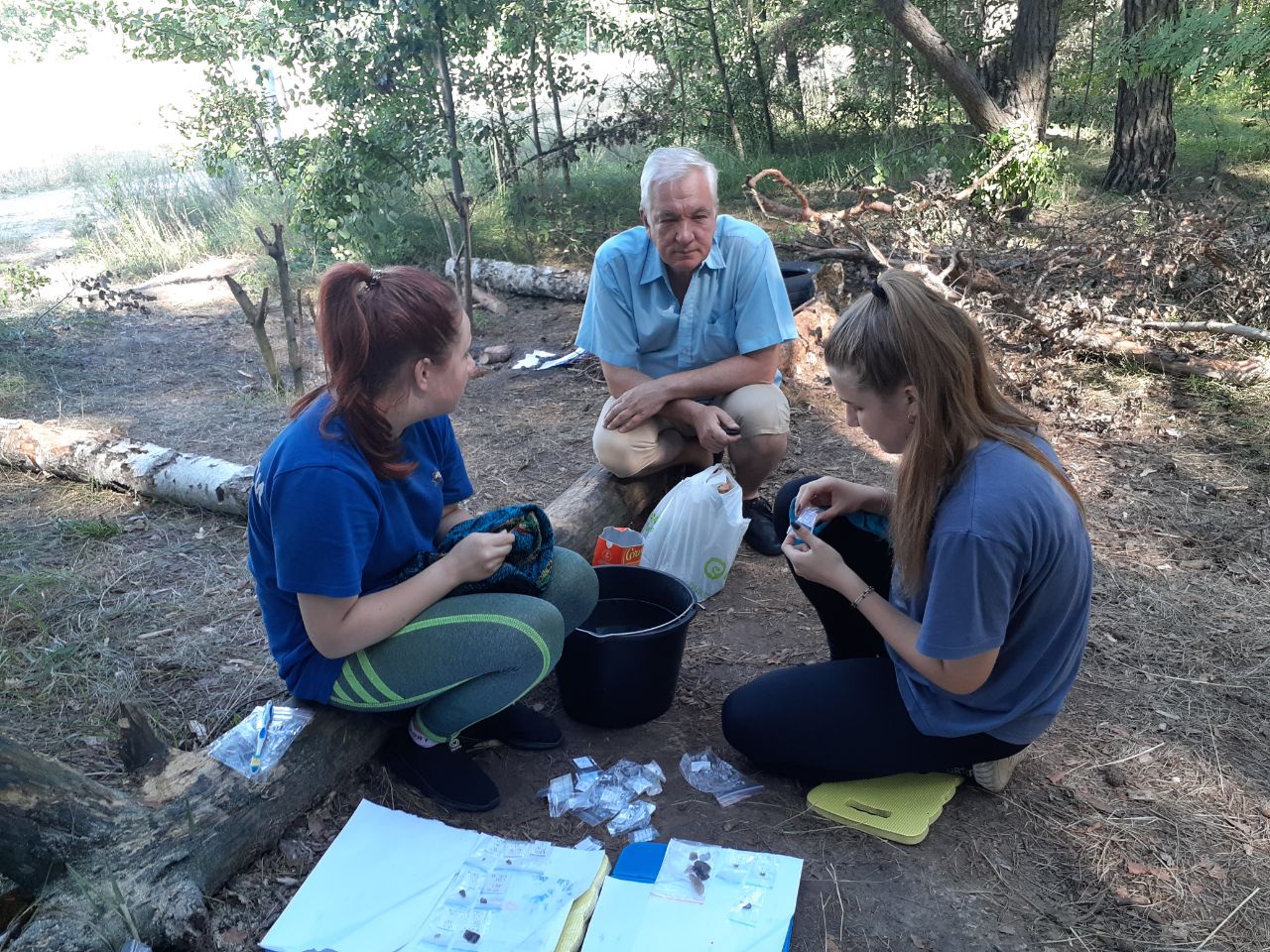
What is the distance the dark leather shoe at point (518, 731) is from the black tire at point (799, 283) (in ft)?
10.0

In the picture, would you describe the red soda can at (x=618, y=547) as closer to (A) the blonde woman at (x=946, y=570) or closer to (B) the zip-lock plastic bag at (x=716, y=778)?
(B) the zip-lock plastic bag at (x=716, y=778)

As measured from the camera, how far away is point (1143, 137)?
743 centimetres

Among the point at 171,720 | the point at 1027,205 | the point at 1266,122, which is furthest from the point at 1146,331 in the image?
the point at 1266,122

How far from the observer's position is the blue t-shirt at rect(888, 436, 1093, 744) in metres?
1.77

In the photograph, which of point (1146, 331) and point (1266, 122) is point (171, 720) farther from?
point (1266, 122)

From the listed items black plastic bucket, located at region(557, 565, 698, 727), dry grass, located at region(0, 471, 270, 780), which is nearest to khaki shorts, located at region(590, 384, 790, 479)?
black plastic bucket, located at region(557, 565, 698, 727)

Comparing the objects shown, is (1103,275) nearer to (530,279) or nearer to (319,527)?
(530,279)

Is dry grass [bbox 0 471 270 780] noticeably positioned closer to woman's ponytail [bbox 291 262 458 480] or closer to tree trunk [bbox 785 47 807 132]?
woman's ponytail [bbox 291 262 458 480]

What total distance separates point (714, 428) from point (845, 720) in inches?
52.2

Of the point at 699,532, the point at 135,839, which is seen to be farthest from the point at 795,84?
the point at 135,839

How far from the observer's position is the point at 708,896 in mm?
1978

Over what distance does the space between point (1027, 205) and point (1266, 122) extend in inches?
134

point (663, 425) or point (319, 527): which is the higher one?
point (319, 527)

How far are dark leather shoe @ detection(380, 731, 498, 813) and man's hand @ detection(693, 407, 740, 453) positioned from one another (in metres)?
1.43
